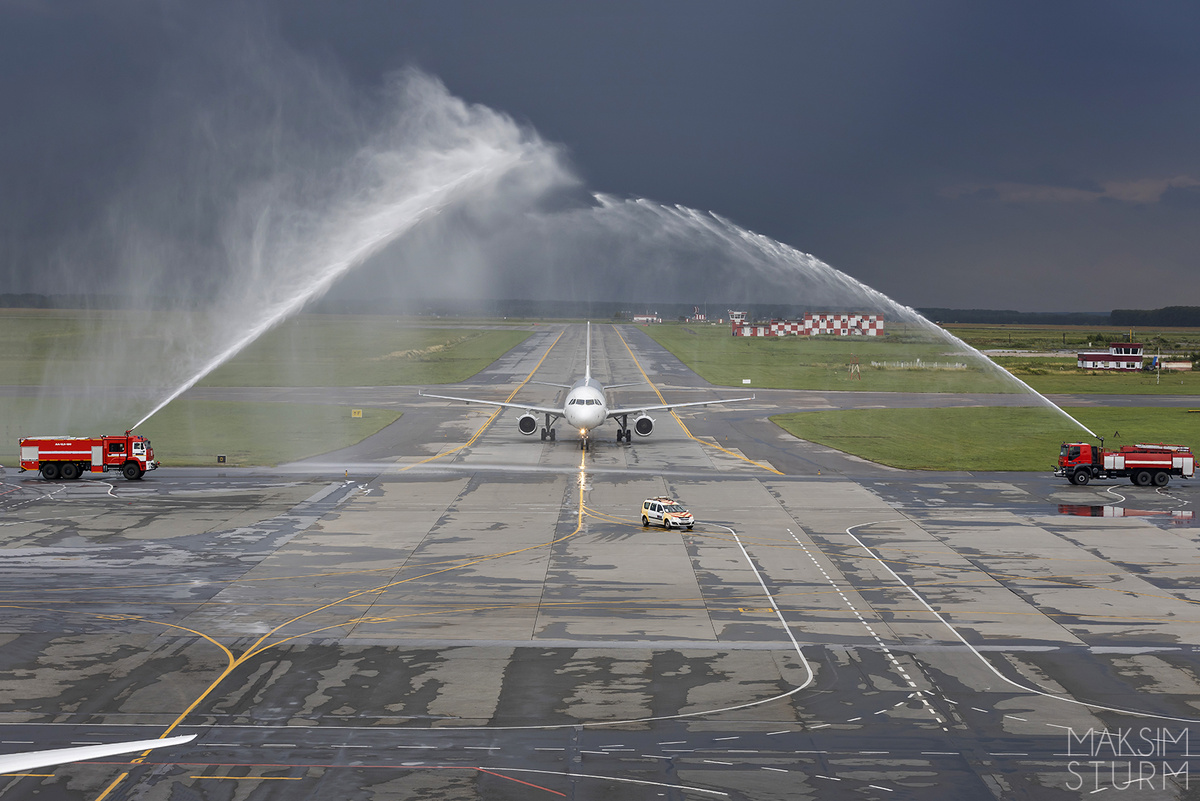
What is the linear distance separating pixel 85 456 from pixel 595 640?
154ft

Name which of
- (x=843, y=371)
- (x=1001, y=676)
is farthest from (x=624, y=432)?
(x=843, y=371)

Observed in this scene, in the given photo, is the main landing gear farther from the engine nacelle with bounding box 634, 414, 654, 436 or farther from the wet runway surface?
the wet runway surface

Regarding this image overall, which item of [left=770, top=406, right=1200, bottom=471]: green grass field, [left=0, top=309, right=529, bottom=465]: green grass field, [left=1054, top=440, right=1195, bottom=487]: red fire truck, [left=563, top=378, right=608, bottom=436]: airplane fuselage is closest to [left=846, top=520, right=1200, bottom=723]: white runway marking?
[left=1054, top=440, right=1195, bottom=487]: red fire truck

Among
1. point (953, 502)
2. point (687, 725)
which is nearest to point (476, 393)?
point (953, 502)

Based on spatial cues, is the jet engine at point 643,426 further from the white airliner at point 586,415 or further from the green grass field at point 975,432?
the green grass field at point 975,432

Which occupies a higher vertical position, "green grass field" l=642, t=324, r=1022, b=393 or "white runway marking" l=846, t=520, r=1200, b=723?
"green grass field" l=642, t=324, r=1022, b=393

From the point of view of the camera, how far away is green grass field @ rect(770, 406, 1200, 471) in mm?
75188

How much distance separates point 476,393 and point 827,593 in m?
79.8

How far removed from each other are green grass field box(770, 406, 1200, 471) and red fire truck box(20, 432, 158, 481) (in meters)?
53.9

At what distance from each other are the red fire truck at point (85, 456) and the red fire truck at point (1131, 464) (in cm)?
6346

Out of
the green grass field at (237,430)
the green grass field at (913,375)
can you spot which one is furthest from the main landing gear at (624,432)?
the green grass field at (913,375)

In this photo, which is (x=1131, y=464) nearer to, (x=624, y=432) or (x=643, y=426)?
(x=643, y=426)

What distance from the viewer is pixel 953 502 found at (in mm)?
58219

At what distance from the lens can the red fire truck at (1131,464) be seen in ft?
210
